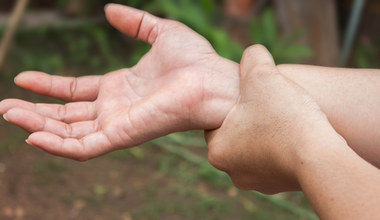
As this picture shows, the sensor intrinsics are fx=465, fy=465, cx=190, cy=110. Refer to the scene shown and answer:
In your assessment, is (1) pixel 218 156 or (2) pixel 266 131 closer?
(2) pixel 266 131

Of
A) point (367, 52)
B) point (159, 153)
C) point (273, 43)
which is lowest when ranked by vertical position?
point (159, 153)

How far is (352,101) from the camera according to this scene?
1.11 m

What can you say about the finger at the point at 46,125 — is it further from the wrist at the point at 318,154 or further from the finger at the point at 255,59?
the wrist at the point at 318,154

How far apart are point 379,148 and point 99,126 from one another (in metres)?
0.67

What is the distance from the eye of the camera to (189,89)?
115 cm

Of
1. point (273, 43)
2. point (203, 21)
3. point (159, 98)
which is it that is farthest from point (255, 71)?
point (203, 21)

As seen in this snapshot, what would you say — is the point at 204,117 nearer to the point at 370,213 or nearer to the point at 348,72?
the point at 348,72

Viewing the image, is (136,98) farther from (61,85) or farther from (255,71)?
(255,71)

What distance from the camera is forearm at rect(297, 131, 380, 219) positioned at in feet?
2.29

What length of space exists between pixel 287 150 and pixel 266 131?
3.8 inches

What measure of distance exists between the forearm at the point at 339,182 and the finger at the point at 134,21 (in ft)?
2.01

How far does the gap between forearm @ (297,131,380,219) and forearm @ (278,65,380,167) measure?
293 mm

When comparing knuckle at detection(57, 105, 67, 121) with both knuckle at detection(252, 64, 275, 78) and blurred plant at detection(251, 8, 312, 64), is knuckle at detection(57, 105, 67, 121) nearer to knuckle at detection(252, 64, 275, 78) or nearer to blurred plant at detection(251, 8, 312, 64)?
knuckle at detection(252, 64, 275, 78)

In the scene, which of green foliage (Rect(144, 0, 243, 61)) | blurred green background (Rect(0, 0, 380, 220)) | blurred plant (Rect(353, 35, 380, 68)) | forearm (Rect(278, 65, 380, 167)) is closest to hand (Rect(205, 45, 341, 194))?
forearm (Rect(278, 65, 380, 167))
